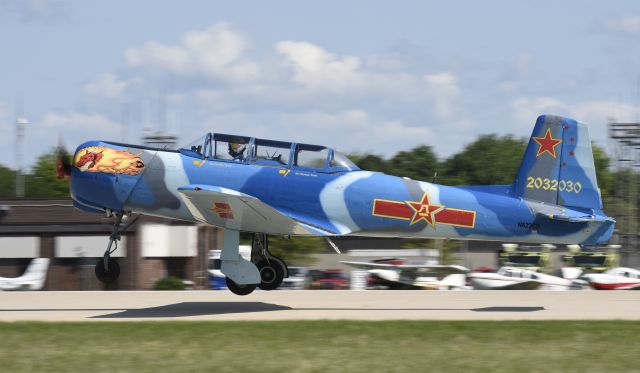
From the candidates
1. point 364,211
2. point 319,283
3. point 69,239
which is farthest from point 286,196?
point 69,239

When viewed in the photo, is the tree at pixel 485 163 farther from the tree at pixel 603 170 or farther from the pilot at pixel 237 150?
the pilot at pixel 237 150

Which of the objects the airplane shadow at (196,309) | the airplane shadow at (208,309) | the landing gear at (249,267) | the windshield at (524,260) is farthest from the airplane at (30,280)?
the windshield at (524,260)

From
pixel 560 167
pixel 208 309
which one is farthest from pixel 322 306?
pixel 560 167

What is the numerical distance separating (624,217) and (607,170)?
176 ft

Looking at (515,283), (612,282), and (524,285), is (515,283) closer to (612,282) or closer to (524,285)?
(524,285)

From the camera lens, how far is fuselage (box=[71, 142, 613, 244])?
52.0 ft

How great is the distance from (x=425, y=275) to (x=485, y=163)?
61.5 metres

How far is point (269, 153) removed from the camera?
16.3m

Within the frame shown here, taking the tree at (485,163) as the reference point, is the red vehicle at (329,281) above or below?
below

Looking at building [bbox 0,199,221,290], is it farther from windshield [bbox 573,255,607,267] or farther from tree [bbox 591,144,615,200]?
tree [bbox 591,144,615,200]

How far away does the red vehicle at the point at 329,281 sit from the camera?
30689 mm

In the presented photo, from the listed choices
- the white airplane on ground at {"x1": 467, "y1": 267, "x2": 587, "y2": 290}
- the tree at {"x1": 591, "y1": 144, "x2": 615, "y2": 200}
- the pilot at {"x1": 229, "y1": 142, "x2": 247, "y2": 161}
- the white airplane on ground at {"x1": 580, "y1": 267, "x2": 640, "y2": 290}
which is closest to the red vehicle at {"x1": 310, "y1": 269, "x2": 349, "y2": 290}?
the white airplane on ground at {"x1": 467, "y1": 267, "x2": 587, "y2": 290}

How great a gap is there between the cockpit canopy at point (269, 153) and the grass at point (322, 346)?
132 inches

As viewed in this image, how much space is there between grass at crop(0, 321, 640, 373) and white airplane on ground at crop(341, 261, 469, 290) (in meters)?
13.7
